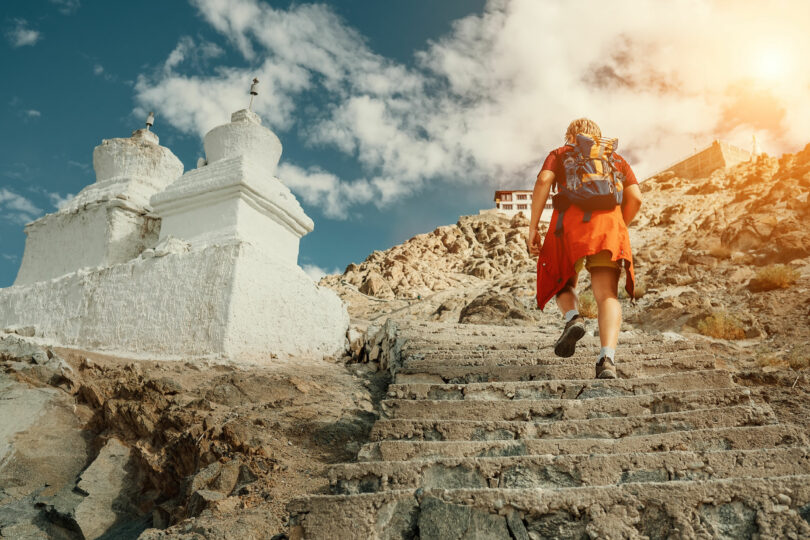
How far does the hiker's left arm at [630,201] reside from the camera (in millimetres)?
4488

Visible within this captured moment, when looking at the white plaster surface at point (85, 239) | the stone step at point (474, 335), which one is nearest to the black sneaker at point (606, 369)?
the stone step at point (474, 335)

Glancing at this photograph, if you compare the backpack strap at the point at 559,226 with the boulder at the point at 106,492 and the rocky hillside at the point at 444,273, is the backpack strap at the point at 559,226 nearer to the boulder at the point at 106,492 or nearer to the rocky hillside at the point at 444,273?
the boulder at the point at 106,492

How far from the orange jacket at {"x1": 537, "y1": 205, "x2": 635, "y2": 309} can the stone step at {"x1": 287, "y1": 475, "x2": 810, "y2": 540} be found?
1.82m

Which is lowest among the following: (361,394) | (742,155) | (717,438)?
(717,438)

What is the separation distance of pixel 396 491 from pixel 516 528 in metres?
0.57

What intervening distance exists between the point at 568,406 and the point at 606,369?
45 centimetres

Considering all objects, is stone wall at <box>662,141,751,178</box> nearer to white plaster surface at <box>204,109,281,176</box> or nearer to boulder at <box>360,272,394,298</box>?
boulder at <box>360,272,394,298</box>

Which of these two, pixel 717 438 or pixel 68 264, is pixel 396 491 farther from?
pixel 68 264

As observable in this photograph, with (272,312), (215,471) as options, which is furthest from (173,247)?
(215,471)

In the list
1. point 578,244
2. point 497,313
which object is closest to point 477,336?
point 578,244

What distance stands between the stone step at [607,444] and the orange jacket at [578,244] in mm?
1247

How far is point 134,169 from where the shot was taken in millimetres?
9359

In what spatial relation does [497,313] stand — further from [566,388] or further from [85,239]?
[85,239]

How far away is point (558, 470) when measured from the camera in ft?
9.57
